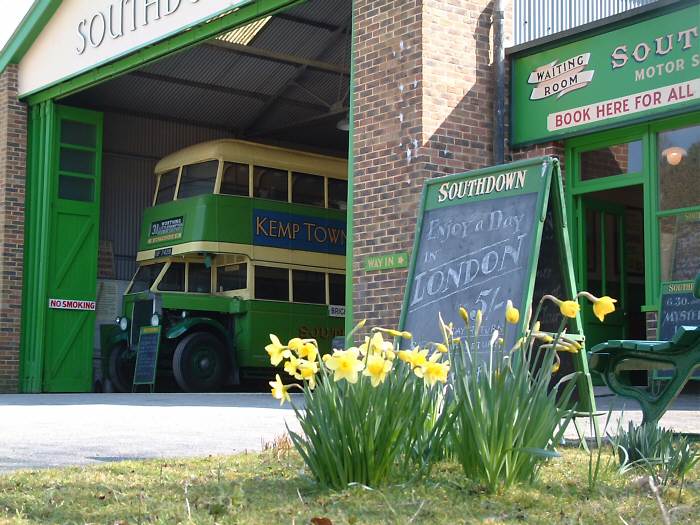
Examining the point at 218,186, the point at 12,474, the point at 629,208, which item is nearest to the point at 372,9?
the point at 629,208

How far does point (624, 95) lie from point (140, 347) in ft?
28.5

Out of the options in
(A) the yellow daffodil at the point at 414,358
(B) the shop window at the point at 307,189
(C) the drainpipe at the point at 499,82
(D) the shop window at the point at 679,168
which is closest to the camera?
(A) the yellow daffodil at the point at 414,358

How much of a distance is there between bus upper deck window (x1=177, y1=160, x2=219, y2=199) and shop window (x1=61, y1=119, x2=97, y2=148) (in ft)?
6.34

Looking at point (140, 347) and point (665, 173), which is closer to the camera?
point (665, 173)

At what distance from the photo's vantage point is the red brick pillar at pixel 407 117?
10.8 metres

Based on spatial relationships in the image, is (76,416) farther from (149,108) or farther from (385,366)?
(149,108)

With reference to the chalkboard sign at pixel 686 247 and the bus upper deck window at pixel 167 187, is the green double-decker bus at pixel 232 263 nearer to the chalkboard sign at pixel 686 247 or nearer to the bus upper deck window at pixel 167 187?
the bus upper deck window at pixel 167 187

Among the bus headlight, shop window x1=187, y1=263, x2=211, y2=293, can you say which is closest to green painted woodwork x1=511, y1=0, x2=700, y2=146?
shop window x1=187, y1=263, x2=211, y2=293

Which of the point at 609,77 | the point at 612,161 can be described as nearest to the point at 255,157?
the point at 612,161

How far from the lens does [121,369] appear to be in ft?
57.5

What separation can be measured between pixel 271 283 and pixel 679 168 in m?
8.31

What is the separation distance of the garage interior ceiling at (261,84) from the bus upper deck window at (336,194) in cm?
163

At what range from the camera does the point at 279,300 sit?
17.3 m

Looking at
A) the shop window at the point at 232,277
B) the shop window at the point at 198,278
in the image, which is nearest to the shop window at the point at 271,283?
the shop window at the point at 232,277
